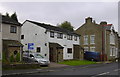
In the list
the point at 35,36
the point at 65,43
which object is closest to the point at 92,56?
the point at 65,43

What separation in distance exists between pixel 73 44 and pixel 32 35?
9.59 metres

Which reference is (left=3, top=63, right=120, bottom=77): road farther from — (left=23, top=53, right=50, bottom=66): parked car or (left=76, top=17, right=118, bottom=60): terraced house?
(left=76, top=17, right=118, bottom=60): terraced house

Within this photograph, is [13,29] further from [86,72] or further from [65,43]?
[86,72]

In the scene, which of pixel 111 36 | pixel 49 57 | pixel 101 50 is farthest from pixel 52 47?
pixel 111 36

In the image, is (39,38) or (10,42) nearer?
(10,42)

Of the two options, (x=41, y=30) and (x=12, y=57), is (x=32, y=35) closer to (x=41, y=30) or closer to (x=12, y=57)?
(x=41, y=30)

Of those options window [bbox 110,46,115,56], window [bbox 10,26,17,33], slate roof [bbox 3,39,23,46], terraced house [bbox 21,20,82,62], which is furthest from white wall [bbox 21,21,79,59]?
window [bbox 110,46,115,56]

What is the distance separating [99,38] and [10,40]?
86.5 ft

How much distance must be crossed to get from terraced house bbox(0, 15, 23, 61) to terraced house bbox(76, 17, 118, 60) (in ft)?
78.6

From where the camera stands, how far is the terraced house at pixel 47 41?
33.4 meters

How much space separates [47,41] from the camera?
3344cm

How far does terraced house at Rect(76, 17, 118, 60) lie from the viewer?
1857 inches

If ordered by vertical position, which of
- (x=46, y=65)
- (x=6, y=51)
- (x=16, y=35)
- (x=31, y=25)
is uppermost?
(x=31, y=25)

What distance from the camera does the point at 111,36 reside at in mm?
50125
